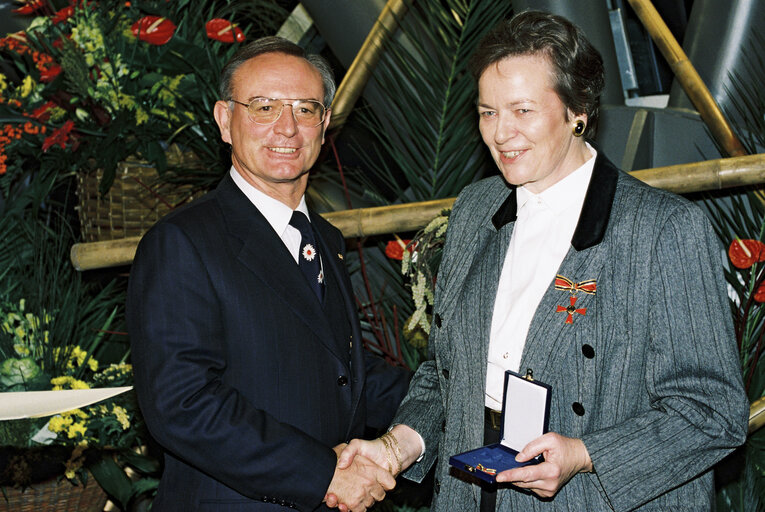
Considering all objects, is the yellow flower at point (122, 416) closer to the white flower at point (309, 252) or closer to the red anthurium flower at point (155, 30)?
the white flower at point (309, 252)

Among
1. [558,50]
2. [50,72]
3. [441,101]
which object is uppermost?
[558,50]

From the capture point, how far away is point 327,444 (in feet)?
5.96

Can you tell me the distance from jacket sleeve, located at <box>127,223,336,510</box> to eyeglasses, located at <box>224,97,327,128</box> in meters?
0.35

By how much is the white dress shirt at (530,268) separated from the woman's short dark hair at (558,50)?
152 mm

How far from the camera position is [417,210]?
245 centimetres

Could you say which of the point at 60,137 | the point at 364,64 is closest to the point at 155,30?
the point at 60,137

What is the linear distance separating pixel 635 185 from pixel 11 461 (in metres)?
2.06

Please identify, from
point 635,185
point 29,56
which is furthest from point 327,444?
point 29,56

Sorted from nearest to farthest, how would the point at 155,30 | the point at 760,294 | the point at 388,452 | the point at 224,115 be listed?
the point at 388,452, the point at 224,115, the point at 760,294, the point at 155,30

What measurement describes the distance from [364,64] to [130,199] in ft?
3.05

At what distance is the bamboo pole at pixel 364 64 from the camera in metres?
2.80

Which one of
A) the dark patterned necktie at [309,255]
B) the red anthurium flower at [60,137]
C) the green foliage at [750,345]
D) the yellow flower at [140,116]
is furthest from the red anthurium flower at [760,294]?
the red anthurium flower at [60,137]

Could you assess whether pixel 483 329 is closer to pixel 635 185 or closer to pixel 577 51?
pixel 635 185

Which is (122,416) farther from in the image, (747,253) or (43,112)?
(747,253)
